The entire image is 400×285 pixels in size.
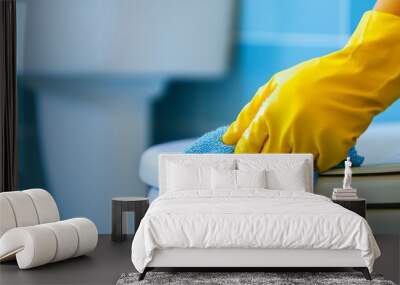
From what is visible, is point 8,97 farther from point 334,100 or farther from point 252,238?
point 252,238

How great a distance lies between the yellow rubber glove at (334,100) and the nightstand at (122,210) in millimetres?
958

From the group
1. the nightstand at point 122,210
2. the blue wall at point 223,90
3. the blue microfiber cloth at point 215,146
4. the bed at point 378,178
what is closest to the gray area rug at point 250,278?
the nightstand at point 122,210

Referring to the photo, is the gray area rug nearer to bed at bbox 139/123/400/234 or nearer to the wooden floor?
the wooden floor

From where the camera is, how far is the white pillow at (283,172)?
A: 225 inches

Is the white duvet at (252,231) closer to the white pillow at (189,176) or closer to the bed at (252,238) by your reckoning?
the bed at (252,238)

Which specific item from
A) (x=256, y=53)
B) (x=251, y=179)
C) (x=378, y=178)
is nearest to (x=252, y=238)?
(x=251, y=179)

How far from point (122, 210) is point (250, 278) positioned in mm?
1819

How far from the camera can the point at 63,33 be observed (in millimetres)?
6566

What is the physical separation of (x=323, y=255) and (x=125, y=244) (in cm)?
198

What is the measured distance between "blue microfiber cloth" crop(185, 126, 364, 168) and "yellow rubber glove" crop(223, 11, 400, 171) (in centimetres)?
7

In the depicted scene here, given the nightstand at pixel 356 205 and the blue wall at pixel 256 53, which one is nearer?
the nightstand at pixel 356 205

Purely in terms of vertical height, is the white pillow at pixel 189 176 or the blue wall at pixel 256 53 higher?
the blue wall at pixel 256 53

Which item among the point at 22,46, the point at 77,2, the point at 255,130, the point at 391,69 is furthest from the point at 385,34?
the point at 22,46

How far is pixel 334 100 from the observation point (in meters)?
6.07
